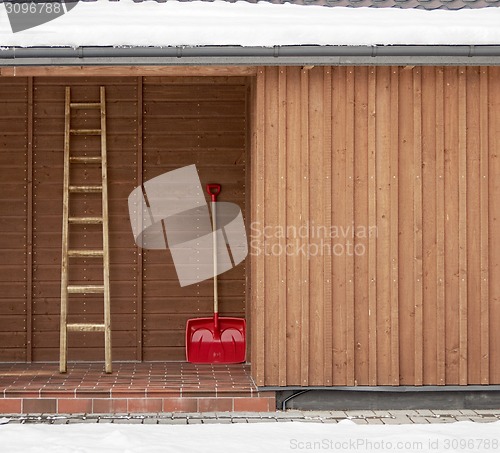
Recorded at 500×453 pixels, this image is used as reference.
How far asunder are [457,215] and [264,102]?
5.58ft

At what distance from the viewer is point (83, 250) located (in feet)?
26.6

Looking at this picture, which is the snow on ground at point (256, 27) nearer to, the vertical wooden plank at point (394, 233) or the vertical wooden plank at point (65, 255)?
the vertical wooden plank at point (394, 233)

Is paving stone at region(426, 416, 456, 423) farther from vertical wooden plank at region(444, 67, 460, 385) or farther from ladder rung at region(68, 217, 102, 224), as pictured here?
ladder rung at region(68, 217, 102, 224)

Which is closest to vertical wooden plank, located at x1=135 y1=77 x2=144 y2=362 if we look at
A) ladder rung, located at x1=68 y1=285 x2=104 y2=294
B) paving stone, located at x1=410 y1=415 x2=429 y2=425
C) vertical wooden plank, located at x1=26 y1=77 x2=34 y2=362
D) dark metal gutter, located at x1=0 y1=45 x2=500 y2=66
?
ladder rung, located at x1=68 y1=285 x2=104 y2=294

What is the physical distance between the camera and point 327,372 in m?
6.50

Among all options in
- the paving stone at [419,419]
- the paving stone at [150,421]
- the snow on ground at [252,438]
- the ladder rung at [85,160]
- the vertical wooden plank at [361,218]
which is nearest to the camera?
the snow on ground at [252,438]

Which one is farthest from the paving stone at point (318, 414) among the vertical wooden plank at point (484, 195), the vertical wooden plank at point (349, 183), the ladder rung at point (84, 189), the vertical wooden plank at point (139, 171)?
the ladder rung at point (84, 189)

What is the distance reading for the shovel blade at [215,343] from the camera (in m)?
7.88

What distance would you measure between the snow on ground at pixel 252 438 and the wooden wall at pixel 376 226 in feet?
2.08

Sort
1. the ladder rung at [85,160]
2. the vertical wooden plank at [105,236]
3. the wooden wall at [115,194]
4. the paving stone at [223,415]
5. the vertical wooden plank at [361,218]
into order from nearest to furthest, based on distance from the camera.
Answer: the paving stone at [223,415]
the vertical wooden plank at [361,218]
the vertical wooden plank at [105,236]
the ladder rung at [85,160]
the wooden wall at [115,194]

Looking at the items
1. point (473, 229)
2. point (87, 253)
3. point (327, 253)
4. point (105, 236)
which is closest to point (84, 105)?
point (105, 236)

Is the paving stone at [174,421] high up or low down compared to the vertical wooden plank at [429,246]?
down

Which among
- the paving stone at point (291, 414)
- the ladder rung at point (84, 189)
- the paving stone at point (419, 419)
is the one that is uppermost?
the ladder rung at point (84, 189)

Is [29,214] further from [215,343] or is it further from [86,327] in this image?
[215,343]
